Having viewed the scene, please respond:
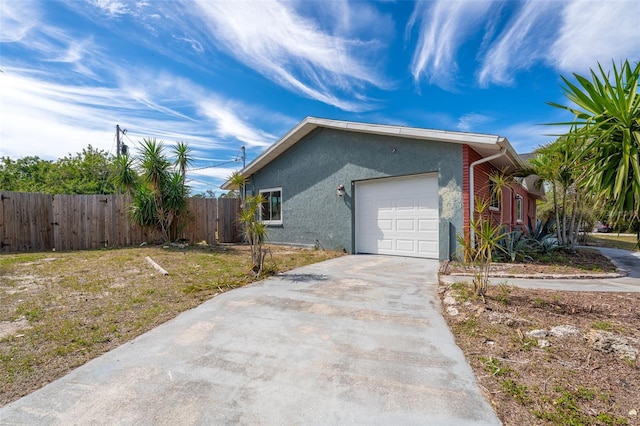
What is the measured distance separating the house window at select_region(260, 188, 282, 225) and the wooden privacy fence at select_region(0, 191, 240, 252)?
2.86m

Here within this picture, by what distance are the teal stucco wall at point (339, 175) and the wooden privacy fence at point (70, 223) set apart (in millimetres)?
4159

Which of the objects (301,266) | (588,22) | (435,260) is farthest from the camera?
(435,260)

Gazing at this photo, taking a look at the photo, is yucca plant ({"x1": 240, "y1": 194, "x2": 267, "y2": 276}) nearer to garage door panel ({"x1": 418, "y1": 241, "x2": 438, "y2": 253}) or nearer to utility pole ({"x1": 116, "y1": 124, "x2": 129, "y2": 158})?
garage door panel ({"x1": 418, "y1": 241, "x2": 438, "y2": 253})

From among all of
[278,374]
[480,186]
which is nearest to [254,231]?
[278,374]

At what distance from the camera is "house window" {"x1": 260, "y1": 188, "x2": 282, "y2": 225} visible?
12.0 metres

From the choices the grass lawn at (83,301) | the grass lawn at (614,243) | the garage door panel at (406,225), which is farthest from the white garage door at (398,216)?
the grass lawn at (614,243)

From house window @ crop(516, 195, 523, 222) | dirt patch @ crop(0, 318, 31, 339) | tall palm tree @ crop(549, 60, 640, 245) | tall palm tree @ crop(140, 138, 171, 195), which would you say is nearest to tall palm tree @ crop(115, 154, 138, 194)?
tall palm tree @ crop(140, 138, 171, 195)

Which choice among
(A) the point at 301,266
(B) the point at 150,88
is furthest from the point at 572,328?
(B) the point at 150,88

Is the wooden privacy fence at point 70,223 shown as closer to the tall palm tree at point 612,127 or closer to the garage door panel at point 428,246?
the garage door panel at point 428,246

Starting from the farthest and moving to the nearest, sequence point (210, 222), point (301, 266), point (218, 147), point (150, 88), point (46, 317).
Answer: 1. point (218, 147)
2. point (210, 222)
3. point (150, 88)
4. point (301, 266)
5. point (46, 317)

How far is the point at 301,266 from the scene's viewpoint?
293 inches

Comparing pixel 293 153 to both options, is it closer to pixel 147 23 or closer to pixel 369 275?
pixel 147 23

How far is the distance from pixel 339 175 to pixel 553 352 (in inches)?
302

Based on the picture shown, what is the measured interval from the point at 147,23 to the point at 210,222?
751 centimetres
